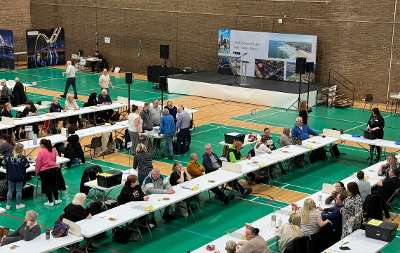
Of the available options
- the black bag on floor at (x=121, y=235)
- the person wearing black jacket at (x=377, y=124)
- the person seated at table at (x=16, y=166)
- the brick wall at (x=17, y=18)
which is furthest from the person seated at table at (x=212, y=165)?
the brick wall at (x=17, y=18)

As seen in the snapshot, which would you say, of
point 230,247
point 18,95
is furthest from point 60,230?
point 18,95

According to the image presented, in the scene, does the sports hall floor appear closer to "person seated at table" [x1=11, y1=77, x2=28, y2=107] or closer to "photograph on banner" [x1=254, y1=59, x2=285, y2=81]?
"person seated at table" [x1=11, y1=77, x2=28, y2=107]

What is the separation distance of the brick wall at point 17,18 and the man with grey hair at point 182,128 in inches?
840

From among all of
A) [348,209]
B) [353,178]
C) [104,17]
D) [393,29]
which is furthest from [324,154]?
[104,17]

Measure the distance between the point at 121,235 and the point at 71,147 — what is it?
15.8 feet

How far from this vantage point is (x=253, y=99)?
77.8 feet

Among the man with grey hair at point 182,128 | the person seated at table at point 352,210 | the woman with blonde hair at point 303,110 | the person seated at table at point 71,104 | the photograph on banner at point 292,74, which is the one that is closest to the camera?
the person seated at table at point 352,210

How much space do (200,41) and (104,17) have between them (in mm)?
6849

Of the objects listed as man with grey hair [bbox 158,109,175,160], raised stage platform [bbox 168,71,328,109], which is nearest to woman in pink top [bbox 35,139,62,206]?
man with grey hair [bbox 158,109,175,160]

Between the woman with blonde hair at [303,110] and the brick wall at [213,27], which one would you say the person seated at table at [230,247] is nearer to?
the woman with blonde hair at [303,110]

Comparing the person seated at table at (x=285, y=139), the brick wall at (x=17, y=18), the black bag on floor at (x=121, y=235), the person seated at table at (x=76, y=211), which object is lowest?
the black bag on floor at (x=121, y=235)

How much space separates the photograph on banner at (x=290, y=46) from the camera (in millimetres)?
24797

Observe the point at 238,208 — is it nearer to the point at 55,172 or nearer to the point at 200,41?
the point at 55,172

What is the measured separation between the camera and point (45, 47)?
32938mm
